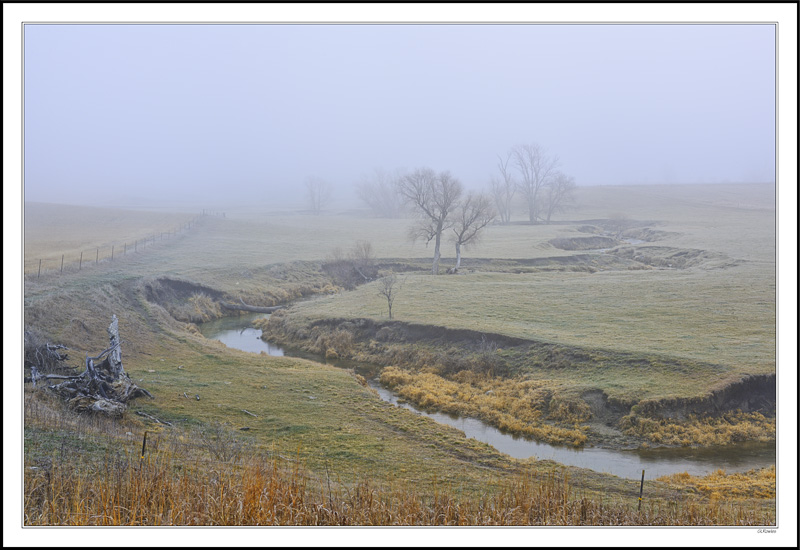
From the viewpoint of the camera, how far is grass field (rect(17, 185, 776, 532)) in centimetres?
1527

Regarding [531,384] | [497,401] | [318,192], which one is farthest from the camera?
[318,192]

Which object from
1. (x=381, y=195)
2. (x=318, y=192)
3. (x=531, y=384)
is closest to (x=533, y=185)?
(x=381, y=195)

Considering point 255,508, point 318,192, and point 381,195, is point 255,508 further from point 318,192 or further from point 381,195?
point 318,192

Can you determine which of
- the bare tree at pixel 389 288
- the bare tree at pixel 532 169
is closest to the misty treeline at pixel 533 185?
the bare tree at pixel 532 169

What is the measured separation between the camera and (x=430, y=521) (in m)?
7.28

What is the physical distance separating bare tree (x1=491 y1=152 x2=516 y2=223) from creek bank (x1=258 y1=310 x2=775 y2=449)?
72.5 metres

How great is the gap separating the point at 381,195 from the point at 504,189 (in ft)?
108

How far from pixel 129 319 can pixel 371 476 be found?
21834 mm

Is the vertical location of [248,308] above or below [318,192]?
below

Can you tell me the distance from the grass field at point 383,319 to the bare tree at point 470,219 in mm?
3144

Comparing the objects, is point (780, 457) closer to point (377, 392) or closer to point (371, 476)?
point (371, 476)

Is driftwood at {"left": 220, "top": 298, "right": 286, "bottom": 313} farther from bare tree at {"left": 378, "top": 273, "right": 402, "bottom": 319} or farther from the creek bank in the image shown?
bare tree at {"left": 378, "top": 273, "right": 402, "bottom": 319}

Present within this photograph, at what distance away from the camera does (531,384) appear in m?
22.8

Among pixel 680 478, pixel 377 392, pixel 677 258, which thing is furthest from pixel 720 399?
pixel 677 258
